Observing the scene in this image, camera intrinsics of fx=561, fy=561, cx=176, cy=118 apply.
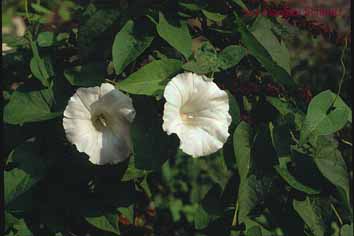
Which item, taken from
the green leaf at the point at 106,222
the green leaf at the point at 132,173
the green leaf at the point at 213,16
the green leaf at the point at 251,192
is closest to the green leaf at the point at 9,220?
the green leaf at the point at 106,222

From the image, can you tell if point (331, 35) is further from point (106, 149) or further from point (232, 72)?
point (106, 149)

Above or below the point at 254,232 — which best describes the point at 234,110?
above

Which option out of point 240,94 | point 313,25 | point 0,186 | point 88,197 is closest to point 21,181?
point 0,186

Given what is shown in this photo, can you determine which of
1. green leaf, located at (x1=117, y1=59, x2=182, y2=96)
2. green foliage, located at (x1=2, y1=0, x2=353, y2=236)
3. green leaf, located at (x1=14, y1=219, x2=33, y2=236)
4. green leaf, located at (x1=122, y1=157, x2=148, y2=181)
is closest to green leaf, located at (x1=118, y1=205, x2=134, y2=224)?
green foliage, located at (x1=2, y1=0, x2=353, y2=236)

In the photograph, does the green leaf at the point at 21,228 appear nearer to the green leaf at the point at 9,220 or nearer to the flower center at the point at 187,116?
the green leaf at the point at 9,220

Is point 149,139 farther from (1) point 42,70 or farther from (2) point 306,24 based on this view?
(2) point 306,24

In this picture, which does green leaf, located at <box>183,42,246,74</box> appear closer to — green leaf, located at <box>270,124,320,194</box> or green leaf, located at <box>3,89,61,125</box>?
green leaf, located at <box>270,124,320,194</box>

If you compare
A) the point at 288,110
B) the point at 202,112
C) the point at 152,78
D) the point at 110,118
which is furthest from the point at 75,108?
the point at 288,110
